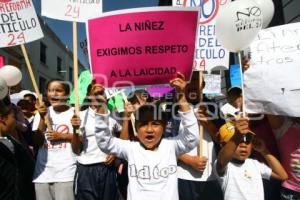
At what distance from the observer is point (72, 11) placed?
4.25m

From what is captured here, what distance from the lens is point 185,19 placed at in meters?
3.17

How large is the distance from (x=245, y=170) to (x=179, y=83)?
2.88 feet

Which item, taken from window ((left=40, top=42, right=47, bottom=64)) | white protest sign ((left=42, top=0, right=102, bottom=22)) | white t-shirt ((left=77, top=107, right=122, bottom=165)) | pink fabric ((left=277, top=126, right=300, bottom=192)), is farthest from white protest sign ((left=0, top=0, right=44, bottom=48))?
window ((left=40, top=42, right=47, bottom=64))

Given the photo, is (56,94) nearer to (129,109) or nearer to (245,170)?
(129,109)

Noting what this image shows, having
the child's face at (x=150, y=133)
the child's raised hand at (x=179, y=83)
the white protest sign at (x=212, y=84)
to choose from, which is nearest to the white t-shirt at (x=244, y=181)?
the child's face at (x=150, y=133)

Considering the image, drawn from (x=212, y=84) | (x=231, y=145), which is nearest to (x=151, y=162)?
(x=231, y=145)

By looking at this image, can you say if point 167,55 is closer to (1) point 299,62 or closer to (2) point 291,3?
(1) point 299,62

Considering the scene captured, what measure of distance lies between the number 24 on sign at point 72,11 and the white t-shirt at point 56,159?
1.03 m

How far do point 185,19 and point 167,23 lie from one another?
14cm

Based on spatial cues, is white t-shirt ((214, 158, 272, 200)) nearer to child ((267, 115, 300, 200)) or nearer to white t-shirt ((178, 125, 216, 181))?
child ((267, 115, 300, 200))

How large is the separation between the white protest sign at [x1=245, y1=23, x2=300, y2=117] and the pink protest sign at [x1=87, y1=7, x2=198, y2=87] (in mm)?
535

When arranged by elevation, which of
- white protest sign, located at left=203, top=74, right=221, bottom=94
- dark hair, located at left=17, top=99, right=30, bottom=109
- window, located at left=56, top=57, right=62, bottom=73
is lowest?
dark hair, located at left=17, top=99, right=30, bottom=109

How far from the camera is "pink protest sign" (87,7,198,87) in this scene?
3168 millimetres

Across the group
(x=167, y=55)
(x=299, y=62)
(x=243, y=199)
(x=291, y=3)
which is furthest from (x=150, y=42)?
(x=291, y=3)
